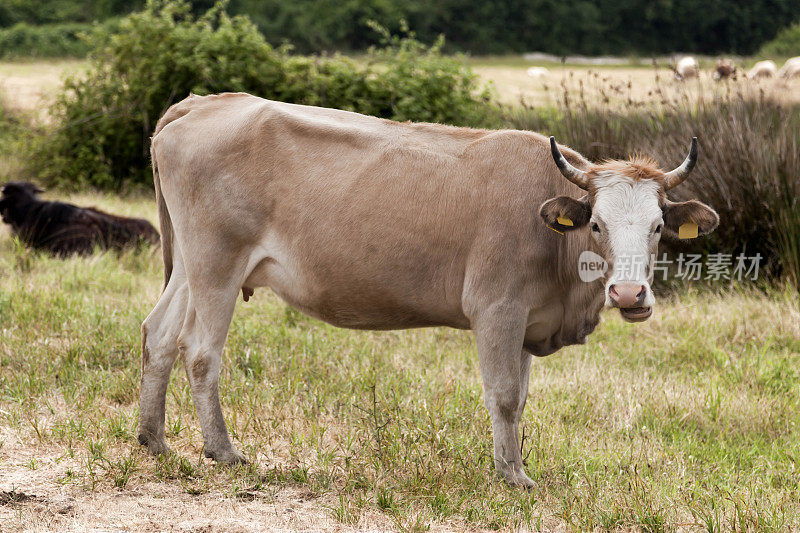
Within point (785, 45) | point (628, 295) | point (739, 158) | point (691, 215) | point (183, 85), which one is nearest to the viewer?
point (628, 295)

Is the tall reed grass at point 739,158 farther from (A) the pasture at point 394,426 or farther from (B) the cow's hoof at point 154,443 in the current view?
(B) the cow's hoof at point 154,443

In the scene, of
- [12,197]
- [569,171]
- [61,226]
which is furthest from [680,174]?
[12,197]

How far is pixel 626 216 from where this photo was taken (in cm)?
384

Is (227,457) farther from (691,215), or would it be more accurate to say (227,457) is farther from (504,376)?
(691,215)

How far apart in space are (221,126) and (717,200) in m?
5.24

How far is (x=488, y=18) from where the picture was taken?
43250mm

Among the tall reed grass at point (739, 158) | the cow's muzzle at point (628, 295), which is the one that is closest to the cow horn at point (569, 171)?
the cow's muzzle at point (628, 295)

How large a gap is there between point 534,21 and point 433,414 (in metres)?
41.1

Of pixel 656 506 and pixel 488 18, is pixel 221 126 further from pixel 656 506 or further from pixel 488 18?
pixel 488 18

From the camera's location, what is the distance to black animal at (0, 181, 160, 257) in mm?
8912

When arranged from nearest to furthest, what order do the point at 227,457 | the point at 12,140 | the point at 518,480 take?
the point at 518,480, the point at 227,457, the point at 12,140

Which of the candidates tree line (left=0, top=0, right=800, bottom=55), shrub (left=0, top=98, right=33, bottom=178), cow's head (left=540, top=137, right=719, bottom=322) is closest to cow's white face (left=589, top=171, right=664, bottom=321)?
cow's head (left=540, top=137, right=719, bottom=322)

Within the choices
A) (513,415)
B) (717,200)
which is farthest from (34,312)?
(717,200)

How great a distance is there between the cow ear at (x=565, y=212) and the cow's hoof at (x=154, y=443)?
2458mm
